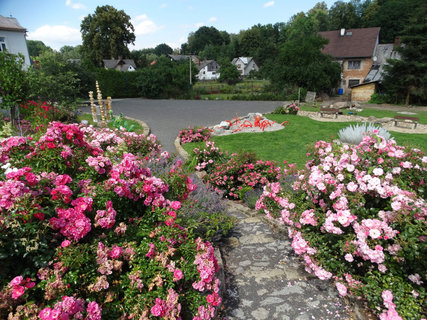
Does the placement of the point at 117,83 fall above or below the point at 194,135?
above

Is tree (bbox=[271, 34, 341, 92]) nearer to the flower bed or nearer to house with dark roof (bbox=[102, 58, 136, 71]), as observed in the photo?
the flower bed

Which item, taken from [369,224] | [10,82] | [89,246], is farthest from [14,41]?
[369,224]

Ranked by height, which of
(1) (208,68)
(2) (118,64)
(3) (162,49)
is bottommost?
(2) (118,64)

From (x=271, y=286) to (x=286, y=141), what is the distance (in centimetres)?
822

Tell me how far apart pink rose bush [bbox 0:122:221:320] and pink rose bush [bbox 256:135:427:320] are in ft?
4.04

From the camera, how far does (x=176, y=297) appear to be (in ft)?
6.75

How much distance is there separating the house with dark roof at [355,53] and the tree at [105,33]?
1322 inches

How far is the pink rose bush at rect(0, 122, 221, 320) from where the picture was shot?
187 centimetres

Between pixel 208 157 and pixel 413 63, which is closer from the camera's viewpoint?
pixel 208 157

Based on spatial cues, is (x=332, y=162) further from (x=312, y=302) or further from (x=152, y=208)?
(x=152, y=208)

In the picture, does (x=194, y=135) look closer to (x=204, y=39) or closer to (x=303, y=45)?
(x=303, y=45)

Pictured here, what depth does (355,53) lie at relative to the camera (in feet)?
108

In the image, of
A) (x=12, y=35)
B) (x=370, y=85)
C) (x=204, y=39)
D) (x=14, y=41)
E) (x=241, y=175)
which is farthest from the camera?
(x=204, y=39)

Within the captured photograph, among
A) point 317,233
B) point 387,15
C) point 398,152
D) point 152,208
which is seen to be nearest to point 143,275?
point 152,208
